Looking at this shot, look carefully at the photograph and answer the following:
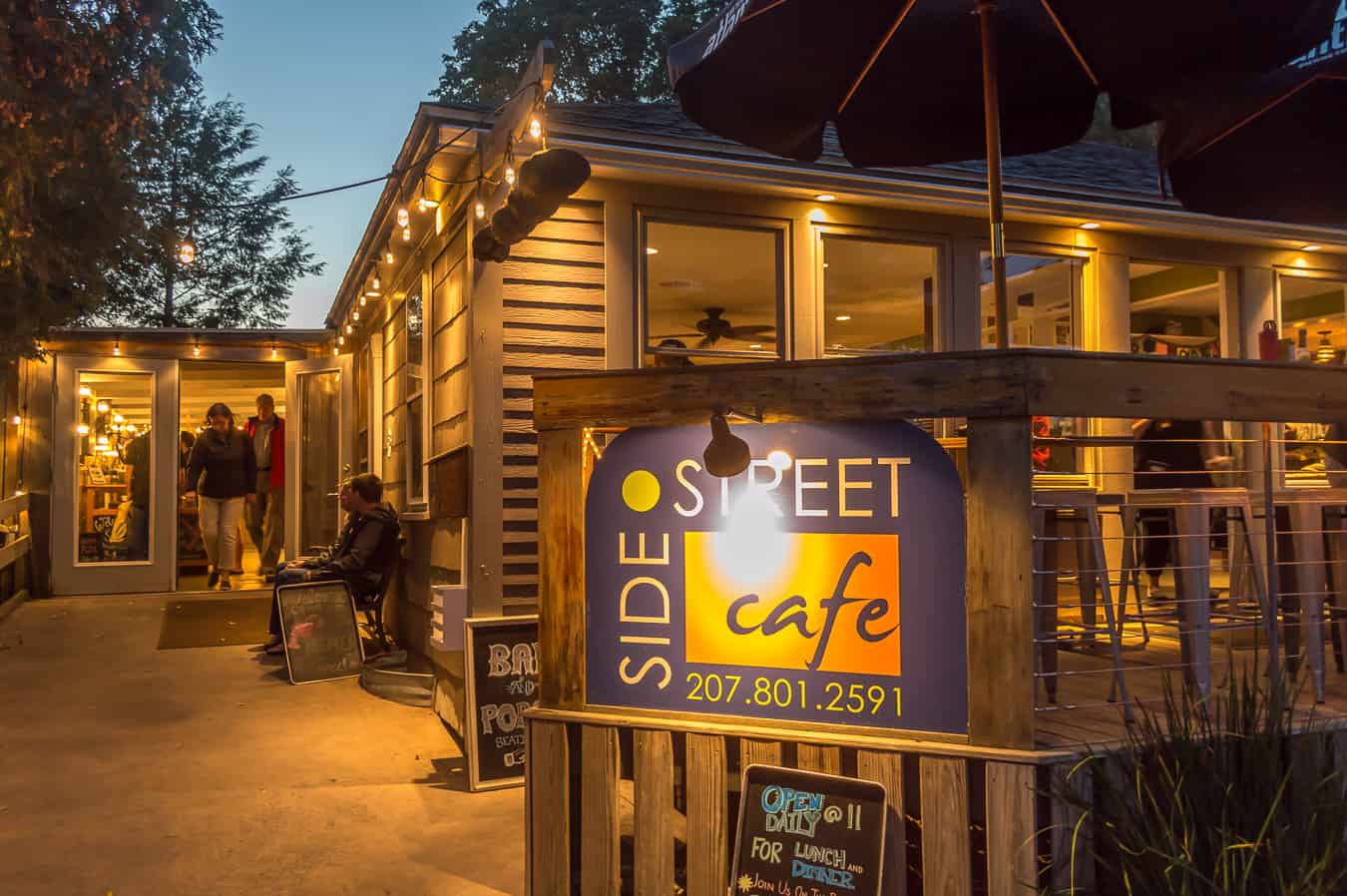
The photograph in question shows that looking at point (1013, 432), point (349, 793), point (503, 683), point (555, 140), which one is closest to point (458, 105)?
point (555, 140)

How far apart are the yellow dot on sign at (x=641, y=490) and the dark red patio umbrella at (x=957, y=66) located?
1.29m

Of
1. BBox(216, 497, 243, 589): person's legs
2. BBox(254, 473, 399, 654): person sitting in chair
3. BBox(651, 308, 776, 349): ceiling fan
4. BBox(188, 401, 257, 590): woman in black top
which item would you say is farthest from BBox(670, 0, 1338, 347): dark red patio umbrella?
BBox(216, 497, 243, 589): person's legs

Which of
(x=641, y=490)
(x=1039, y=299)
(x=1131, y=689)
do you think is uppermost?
(x=1039, y=299)

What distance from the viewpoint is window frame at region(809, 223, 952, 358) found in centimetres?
604

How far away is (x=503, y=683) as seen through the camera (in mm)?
4723

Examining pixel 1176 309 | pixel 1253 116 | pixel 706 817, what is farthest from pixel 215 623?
pixel 1176 309

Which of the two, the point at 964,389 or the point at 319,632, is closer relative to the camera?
the point at 964,389

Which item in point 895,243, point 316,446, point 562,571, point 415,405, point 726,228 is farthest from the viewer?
point 316,446

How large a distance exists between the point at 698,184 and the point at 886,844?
157 inches

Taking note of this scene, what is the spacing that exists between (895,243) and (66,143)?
16.4 feet

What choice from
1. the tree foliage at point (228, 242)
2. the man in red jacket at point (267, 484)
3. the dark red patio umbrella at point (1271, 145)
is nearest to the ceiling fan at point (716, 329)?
the man in red jacket at point (267, 484)

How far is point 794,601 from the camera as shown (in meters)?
2.78

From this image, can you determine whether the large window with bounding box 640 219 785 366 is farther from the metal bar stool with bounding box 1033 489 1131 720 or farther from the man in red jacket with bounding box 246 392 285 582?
the man in red jacket with bounding box 246 392 285 582

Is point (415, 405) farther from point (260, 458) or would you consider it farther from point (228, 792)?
point (260, 458)
